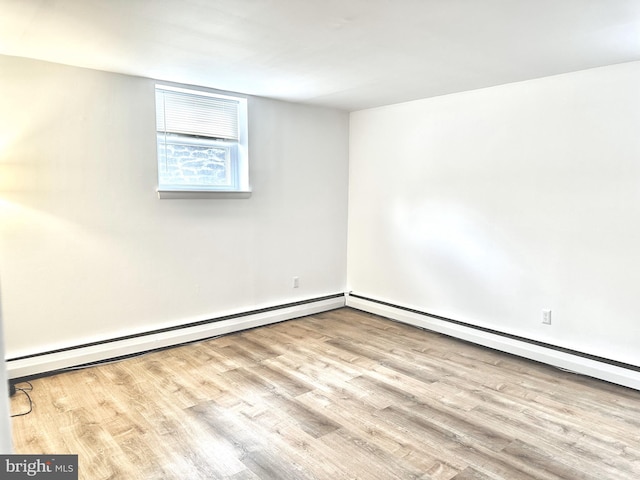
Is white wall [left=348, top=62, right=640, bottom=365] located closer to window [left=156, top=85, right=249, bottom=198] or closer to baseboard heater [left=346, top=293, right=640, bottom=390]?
baseboard heater [left=346, top=293, right=640, bottom=390]

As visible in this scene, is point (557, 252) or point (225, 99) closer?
point (557, 252)

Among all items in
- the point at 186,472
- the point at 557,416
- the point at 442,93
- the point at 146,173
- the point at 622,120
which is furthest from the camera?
the point at 442,93

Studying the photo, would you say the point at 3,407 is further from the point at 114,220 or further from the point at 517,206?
the point at 517,206

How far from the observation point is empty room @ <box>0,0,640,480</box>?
2334 mm

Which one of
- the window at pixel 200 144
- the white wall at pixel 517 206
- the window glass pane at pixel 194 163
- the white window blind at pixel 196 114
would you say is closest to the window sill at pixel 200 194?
the window at pixel 200 144

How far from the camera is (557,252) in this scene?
11.3 ft

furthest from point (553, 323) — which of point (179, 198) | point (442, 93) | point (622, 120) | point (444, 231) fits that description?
point (179, 198)

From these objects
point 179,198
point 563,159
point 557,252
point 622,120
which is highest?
point 622,120

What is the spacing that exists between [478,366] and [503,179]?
62.1 inches

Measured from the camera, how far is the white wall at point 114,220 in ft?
10.3

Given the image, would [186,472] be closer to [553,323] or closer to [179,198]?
[179,198]

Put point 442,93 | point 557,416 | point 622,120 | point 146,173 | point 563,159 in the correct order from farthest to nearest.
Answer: point 442,93, point 146,173, point 563,159, point 622,120, point 557,416

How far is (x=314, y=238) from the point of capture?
4.89 meters

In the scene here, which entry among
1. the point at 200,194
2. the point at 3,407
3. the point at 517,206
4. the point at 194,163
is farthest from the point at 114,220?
the point at 517,206
